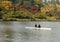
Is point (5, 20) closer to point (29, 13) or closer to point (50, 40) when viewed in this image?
point (29, 13)

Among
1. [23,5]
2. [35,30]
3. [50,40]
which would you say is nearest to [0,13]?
[23,5]

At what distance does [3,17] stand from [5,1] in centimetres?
339

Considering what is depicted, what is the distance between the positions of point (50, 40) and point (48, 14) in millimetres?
24037

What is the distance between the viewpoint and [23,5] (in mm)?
44562

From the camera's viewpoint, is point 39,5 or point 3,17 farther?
point 39,5

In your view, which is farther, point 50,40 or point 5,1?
point 5,1

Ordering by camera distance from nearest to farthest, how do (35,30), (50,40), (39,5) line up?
(50,40)
(35,30)
(39,5)

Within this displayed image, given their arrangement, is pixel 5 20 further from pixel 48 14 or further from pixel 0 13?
pixel 48 14

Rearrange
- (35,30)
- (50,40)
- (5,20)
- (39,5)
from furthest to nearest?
(39,5) < (5,20) < (35,30) < (50,40)

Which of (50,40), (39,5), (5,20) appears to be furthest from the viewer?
(39,5)

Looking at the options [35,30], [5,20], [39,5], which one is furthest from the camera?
[39,5]

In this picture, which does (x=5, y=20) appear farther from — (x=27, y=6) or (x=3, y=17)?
(x=27, y=6)

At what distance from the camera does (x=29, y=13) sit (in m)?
43.2

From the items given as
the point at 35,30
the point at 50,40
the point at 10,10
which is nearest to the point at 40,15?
the point at 10,10
